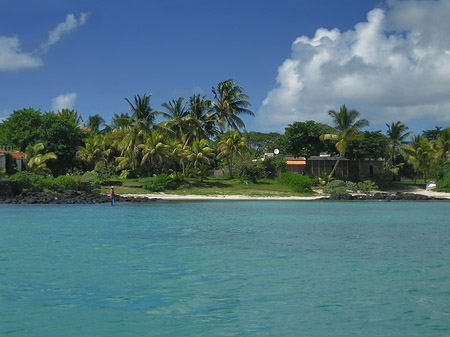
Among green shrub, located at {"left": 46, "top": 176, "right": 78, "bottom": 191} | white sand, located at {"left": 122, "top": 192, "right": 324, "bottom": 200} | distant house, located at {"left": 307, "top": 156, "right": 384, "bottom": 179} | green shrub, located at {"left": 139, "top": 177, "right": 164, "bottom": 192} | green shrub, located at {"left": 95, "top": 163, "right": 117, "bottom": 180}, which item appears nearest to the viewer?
green shrub, located at {"left": 46, "top": 176, "right": 78, "bottom": 191}

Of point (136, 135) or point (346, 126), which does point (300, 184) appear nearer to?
point (346, 126)

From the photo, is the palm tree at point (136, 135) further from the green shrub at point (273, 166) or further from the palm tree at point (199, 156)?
the green shrub at point (273, 166)

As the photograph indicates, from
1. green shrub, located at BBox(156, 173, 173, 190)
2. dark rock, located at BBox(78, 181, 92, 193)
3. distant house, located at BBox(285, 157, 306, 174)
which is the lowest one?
dark rock, located at BBox(78, 181, 92, 193)

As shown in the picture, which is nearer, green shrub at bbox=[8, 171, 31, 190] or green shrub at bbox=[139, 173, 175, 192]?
green shrub at bbox=[8, 171, 31, 190]

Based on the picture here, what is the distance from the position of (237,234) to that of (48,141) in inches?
1428

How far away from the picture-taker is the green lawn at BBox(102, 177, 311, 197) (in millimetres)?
42281

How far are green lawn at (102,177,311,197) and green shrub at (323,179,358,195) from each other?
3648mm

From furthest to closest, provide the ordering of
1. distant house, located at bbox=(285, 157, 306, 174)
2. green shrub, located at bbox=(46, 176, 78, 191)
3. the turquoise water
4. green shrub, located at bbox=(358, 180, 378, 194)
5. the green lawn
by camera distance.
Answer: distant house, located at bbox=(285, 157, 306, 174), green shrub, located at bbox=(358, 180, 378, 194), the green lawn, green shrub, located at bbox=(46, 176, 78, 191), the turquoise water

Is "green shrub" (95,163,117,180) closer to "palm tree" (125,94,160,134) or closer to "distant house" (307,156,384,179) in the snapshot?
"palm tree" (125,94,160,134)

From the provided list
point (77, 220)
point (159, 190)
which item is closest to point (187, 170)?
point (159, 190)

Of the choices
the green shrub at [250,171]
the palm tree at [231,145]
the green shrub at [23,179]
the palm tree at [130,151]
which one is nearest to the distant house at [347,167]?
the green shrub at [250,171]

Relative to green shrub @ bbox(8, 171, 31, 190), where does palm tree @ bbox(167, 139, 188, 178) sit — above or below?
above

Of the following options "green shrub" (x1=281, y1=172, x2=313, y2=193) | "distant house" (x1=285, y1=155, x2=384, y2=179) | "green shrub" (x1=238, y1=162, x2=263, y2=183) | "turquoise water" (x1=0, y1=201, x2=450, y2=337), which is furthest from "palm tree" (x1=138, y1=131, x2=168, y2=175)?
"turquoise water" (x1=0, y1=201, x2=450, y2=337)

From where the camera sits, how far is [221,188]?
146 ft
